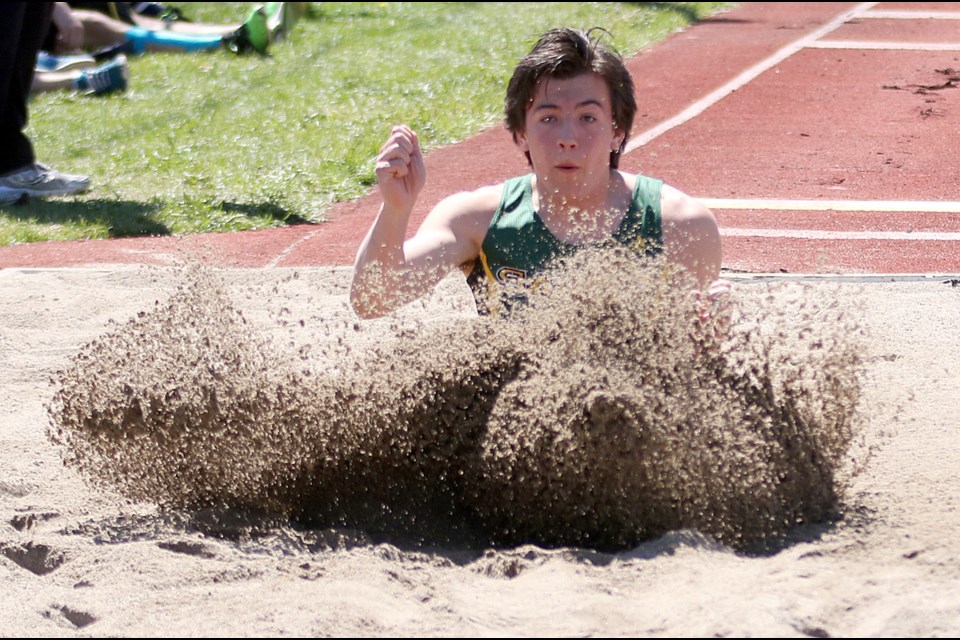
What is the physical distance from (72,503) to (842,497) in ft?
6.20

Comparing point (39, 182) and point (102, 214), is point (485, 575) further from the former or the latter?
point (39, 182)

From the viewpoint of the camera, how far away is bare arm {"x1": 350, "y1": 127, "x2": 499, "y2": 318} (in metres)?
3.20

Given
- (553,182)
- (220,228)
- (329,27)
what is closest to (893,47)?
(329,27)

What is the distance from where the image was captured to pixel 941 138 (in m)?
7.14

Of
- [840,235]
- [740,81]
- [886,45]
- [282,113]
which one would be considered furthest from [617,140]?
[886,45]

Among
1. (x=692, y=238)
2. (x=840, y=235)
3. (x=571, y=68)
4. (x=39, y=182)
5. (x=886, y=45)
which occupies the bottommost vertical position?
(x=840, y=235)

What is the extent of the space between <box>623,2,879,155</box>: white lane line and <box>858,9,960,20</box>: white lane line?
0.46 ft

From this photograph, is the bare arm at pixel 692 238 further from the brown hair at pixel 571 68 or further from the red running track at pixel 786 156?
the red running track at pixel 786 156

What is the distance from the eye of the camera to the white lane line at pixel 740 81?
7.64m

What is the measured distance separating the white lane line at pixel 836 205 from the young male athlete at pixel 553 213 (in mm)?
2582

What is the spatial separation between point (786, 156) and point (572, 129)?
387 cm

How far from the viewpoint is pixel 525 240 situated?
3.44 metres

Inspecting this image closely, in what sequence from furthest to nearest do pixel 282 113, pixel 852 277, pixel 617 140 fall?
pixel 282 113
pixel 852 277
pixel 617 140

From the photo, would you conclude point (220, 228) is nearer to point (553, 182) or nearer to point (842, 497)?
point (553, 182)
